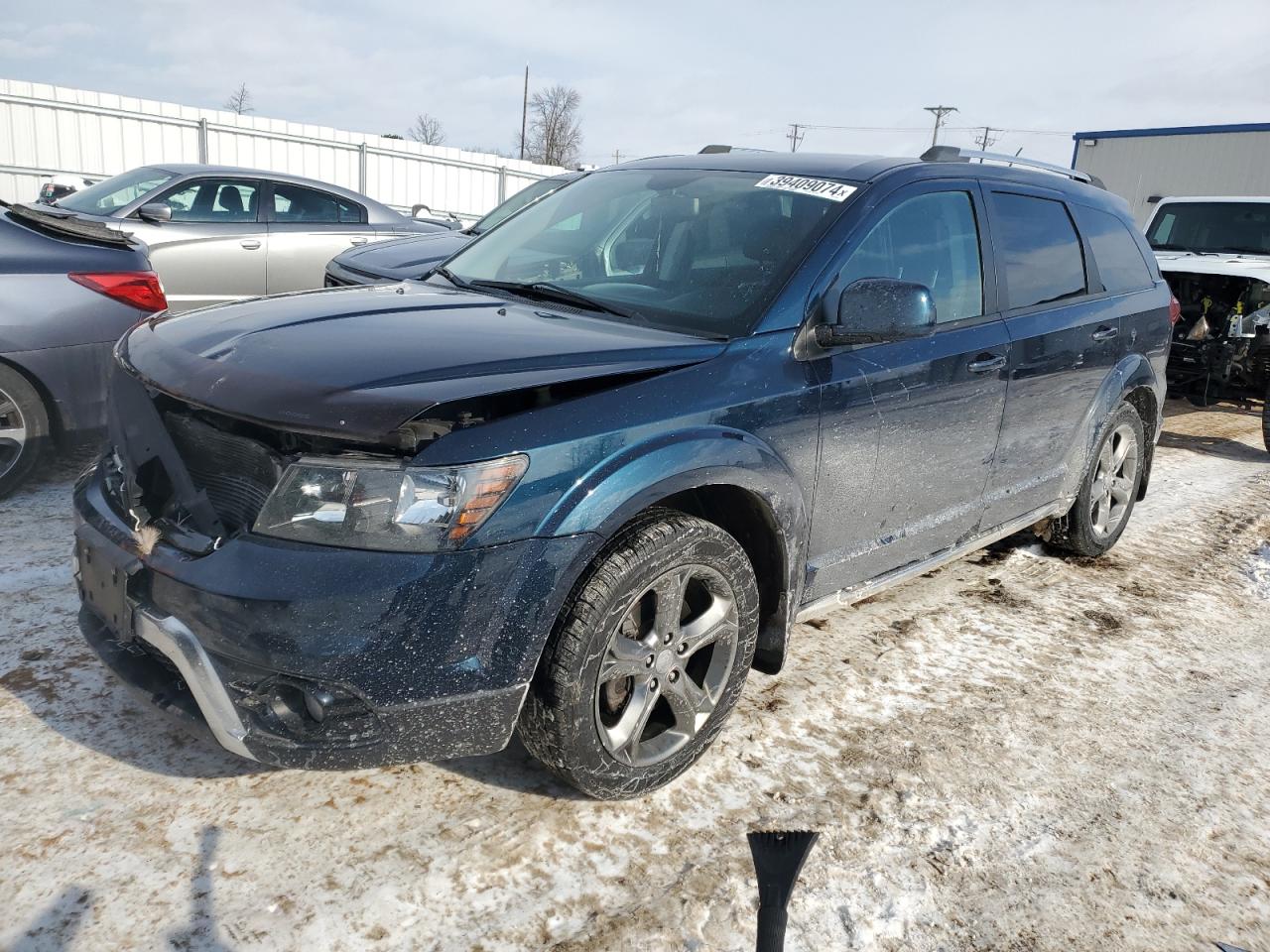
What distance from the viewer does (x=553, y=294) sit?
10.6 ft

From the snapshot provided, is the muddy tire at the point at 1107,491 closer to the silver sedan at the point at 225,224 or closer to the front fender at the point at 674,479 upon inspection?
the front fender at the point at 674,479

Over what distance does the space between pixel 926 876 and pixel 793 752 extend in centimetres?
59

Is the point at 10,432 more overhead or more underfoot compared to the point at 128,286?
more underfoot

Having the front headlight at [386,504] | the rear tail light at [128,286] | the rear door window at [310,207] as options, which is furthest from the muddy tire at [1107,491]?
the rear door window at [310,207]

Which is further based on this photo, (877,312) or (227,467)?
(877,312)

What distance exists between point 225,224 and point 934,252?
22.4 ft

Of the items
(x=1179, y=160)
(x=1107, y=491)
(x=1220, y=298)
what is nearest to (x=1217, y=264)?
(x=1220, y=298)

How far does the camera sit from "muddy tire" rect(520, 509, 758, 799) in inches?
93.2

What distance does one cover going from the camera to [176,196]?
831 cm

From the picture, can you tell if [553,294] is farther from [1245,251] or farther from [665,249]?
[1245,251]

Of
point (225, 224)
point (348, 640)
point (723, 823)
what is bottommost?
point (723, 823)

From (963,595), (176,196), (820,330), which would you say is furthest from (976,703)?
(176,196)

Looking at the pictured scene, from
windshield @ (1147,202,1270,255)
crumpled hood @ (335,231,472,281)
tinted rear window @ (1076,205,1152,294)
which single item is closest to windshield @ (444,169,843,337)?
tinted rear window @ (1076,205,1152,294)

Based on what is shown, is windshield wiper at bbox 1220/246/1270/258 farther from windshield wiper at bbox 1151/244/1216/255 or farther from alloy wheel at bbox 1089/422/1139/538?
alloy wheel at bbox 1089/422/1139/538
